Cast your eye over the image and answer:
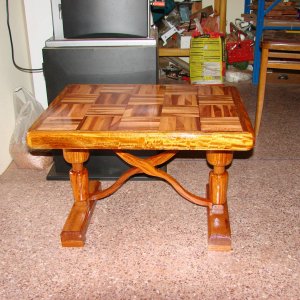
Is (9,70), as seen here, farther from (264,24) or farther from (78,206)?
(264,24)

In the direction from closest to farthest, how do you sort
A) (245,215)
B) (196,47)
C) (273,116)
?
(245,215) → (273,116) → (196,47)

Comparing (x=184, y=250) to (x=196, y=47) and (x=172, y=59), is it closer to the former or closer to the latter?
(x=196, y=47)

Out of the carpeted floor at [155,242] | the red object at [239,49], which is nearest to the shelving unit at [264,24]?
the red object at [239,49]

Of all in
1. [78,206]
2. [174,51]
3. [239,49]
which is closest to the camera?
[78,206]

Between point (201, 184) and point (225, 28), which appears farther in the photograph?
point (225, 28)

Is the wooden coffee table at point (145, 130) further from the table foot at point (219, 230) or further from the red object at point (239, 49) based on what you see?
the red object at point (239, 49)

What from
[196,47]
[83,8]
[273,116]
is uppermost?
[83,8]

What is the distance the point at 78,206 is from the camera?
1.47 metres

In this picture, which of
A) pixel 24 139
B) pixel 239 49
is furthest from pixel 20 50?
pixel 239 49

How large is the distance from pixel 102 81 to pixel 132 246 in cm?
66

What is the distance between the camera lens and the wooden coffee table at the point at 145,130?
1117 millimetres

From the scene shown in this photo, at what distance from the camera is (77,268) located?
1245 millimetres

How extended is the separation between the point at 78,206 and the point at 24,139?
561mm

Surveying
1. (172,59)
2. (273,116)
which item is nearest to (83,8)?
(273,116)
